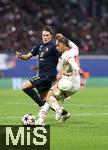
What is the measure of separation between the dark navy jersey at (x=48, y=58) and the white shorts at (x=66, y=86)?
3.82 ft

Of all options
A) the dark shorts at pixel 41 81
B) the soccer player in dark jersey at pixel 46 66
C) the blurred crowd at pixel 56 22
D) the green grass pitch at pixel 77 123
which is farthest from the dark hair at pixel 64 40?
the blurred crowd at pixel 56 22

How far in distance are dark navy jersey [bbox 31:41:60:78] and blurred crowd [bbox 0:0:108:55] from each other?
1921cm

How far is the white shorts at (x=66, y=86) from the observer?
15547 mm

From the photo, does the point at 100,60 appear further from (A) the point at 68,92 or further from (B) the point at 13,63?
(A) the point at 68,92

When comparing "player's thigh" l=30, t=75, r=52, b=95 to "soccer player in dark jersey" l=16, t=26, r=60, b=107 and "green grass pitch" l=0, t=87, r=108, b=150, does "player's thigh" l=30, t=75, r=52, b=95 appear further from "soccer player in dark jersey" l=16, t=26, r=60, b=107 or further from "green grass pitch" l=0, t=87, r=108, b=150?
"green grass pitch" l=0, t=87, r=108, b=150

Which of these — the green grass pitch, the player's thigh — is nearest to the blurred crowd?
the green grass pitch

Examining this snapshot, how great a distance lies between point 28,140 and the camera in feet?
40.7

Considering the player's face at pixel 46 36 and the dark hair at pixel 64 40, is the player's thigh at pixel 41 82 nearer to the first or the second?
the player's face at pixel 46 36

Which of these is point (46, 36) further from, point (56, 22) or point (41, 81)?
point (56, 22)

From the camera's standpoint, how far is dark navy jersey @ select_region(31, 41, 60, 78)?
54.9 ft

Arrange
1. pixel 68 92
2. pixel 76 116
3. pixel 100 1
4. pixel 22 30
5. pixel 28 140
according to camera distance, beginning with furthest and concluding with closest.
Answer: pixel 100 1 < pixel 22 30 < pixel 76 116 < pixel 68 92 < pixel 28 140

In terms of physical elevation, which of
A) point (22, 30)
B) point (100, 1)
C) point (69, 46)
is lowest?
point (69, 46)

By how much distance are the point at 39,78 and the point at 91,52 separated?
2203 cm

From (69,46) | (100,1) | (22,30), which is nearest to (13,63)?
(22,30)
